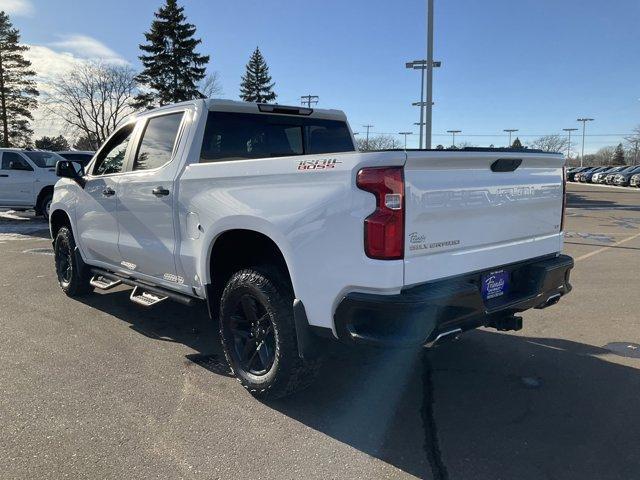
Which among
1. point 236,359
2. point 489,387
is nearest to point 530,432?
point 489,387

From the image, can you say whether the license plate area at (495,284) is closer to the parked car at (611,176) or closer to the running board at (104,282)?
the running board at (104,282)

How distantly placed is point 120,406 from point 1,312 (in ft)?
10.1

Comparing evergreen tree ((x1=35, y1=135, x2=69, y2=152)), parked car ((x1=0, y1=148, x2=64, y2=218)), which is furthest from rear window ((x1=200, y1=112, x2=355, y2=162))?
evergreen tree ((x1=35, y1=135, x2=69, y2=152))

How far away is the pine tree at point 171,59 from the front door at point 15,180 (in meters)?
28.8

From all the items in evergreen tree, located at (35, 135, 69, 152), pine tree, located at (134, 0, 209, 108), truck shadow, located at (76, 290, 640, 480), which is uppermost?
pine tree, located at (134, 0, 209, 108)

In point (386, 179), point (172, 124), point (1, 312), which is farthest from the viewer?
point (1, 312)

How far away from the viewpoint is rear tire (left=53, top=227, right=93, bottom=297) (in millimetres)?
6059

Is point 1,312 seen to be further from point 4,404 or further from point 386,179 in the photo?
point 386,179

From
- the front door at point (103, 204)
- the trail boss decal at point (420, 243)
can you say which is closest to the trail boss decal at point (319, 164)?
the trail boss decal at point (420, 243)

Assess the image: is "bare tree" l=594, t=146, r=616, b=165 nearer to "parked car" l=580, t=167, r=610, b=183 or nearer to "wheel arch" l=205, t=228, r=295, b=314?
"parked car" l=580, t=167, r=610, b=183

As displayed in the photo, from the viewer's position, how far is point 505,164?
132 inches

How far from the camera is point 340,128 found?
16.9 feet

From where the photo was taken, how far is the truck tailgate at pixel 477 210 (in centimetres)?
284

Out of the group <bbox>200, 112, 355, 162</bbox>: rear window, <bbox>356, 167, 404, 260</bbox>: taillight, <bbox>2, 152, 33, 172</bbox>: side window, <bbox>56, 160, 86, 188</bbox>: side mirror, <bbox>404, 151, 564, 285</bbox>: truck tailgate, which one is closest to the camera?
<bbox>356, 167, 404, 260</bbox>: taillight
